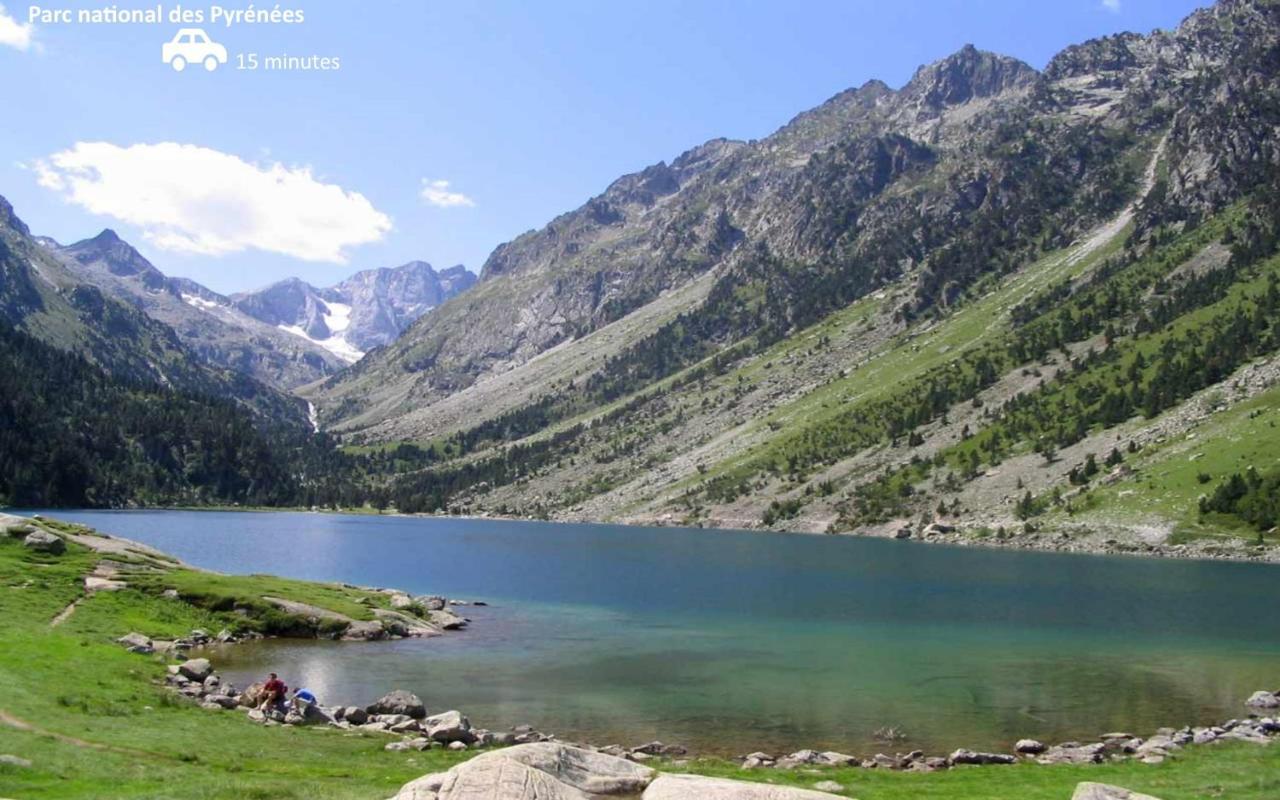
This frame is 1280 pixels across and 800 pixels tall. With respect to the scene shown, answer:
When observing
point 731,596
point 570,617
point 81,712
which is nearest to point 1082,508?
point 731,596

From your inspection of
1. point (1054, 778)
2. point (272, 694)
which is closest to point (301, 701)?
point (272, 694)

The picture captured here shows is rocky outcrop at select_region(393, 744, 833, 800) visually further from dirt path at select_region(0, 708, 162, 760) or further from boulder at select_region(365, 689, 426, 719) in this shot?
boulder at select_region(365, 689, 426, 719)

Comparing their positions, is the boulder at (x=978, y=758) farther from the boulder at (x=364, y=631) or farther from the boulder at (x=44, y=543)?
the boulder at (x=44, y=543)

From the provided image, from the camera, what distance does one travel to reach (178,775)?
23797mm

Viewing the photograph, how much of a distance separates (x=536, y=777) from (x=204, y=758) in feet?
47.3

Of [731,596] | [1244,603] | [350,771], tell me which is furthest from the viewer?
[731,596]

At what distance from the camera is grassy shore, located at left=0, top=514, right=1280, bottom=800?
75.0 ft

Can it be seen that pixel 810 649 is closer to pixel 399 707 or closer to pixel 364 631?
pixel 364 631

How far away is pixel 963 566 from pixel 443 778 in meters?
114

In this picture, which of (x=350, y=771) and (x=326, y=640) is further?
(x=326, y=640)

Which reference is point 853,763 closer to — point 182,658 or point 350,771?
point 350,771

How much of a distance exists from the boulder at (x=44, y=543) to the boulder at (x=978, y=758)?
203 ft

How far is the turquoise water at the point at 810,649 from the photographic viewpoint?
41219 mm


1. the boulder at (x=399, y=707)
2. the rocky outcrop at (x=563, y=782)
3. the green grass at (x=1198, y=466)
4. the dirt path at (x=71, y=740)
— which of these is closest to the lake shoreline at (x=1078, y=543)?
the green grass at (x=1198, y=466)
